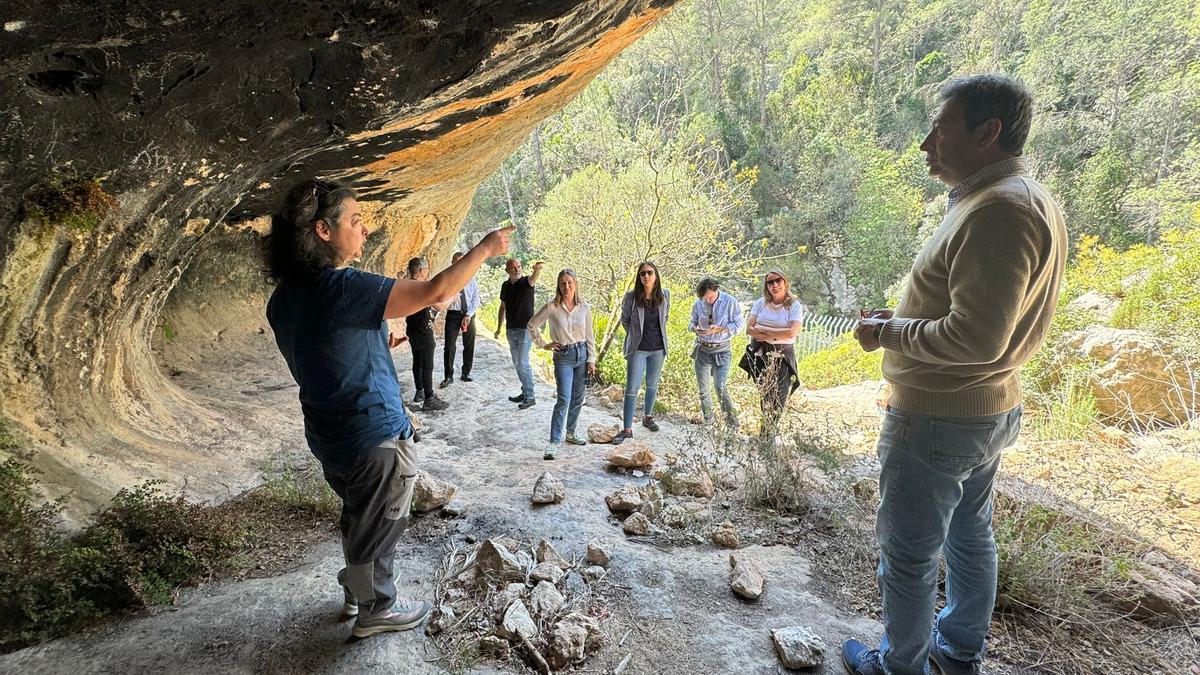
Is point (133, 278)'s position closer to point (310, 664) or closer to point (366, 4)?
point (366, 4)

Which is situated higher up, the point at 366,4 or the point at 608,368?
the point at 366,4

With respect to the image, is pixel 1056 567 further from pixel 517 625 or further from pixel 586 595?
pixel 517 625

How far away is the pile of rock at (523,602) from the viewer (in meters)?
2.04

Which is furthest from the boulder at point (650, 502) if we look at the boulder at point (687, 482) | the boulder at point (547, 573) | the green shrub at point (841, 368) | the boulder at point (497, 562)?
the green shrub at point (841, 368)

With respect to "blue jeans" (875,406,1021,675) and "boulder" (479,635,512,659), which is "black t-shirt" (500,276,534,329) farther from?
"blue jeans" (875,406,1021,675)

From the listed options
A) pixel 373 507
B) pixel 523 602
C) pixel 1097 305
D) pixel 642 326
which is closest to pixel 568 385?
pixel 642 326

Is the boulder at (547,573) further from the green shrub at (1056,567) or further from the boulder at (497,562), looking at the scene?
the green shrub at (1056,567)

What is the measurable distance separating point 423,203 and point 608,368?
372 centimetres

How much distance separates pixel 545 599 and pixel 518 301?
12.4 ft

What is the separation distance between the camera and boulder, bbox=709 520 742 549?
295 centimetres

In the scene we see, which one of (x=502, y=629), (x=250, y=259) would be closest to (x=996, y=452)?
(x=502, y=629)

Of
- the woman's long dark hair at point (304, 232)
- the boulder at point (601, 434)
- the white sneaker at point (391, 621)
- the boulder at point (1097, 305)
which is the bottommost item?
the boulder at point (601, 434)

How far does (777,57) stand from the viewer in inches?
1187

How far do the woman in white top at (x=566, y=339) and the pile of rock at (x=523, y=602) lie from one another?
189 cm
